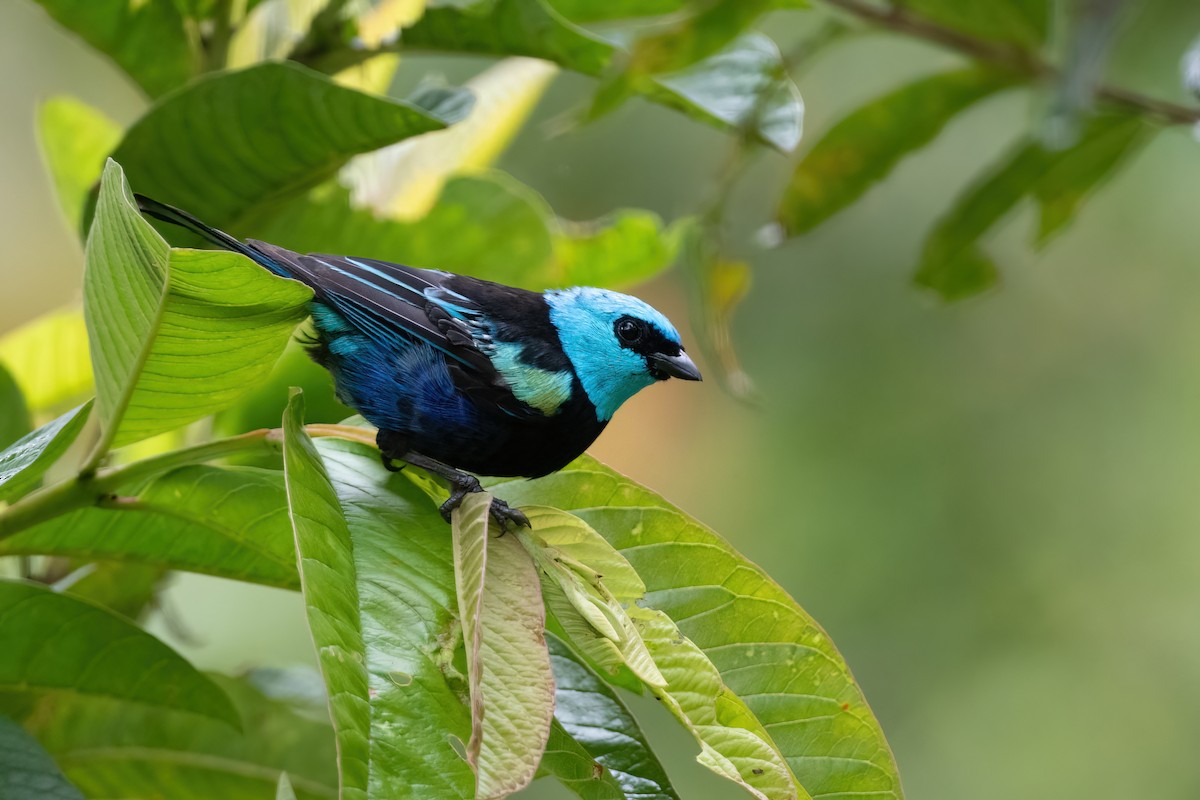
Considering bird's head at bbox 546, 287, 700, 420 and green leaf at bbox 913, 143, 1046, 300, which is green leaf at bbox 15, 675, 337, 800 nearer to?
bird's head at bbox 546, 287, 700, 420

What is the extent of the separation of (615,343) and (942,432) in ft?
12.7

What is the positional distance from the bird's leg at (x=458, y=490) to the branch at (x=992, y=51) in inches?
46.1

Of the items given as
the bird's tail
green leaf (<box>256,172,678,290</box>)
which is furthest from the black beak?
the bird's tail

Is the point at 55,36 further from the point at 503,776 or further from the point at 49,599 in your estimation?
the point at 503,776

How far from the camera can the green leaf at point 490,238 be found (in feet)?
7.52

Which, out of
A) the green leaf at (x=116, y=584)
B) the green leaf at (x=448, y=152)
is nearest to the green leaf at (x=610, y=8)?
the green leaf at (x=448, y=152)

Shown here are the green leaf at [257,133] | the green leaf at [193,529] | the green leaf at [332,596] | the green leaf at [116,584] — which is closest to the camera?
the green leaf at [332,596]

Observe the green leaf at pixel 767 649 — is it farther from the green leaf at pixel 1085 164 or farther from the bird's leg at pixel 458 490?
the green leaf at pixel 1085 164

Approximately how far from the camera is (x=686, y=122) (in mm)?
6137

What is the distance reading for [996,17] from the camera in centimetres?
244

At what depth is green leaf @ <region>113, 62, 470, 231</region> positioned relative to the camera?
5.94ft

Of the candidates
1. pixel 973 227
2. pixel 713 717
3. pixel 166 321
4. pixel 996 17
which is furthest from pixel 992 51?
pixel 166 321

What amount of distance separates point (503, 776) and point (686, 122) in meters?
5.38

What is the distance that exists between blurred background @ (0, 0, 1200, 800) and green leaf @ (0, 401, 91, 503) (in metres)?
3.73
